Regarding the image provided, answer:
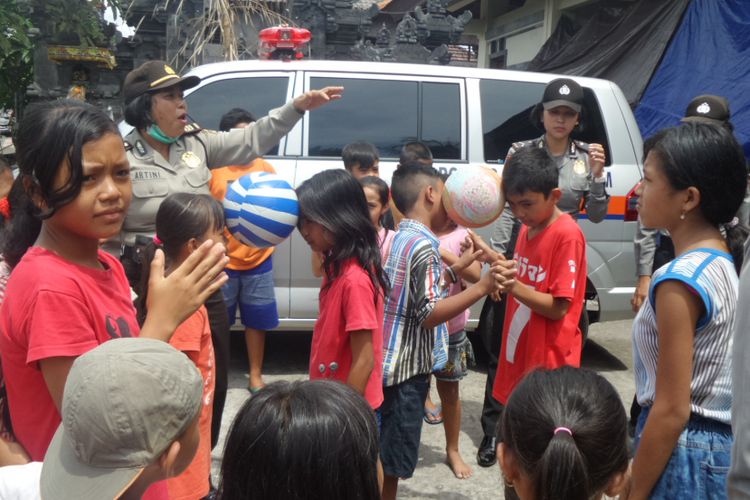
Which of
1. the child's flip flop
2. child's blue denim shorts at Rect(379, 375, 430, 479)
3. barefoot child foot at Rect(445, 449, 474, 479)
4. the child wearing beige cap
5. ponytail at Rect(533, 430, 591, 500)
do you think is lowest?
barefoot child foot at Rect(445, 449, 474, 479)

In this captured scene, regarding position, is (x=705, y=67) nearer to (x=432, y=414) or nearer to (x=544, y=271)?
A: (x=432, y=414)

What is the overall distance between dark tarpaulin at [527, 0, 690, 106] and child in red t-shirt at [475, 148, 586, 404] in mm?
5651

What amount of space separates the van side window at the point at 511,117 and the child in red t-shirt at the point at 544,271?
2053mm

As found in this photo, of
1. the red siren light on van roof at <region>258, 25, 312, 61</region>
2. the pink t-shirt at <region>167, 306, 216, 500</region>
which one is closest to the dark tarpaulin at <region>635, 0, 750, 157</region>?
the red siren light on van roof at <region>258, 25, 312, 61</region>

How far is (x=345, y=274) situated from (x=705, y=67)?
6.16 meters

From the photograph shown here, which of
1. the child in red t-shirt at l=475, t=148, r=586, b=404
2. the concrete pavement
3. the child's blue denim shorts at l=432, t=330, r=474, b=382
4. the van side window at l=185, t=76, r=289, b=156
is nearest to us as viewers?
the child in red t-shirt at l=475, t=148, r=586, b=404

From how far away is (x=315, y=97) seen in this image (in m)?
3.39

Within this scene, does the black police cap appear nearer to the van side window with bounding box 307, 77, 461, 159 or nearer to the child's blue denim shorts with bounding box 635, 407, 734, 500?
the van side window with bounding box 307, 77, 461, 159

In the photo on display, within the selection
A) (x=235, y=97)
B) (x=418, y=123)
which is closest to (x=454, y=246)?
(x=418, y=123)

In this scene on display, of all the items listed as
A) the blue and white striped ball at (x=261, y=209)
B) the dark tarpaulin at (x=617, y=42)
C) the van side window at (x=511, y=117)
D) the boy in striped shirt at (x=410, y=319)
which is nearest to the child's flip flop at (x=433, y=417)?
the boy in striped shirt at (x=410, y=319)

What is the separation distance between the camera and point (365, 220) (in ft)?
8.38

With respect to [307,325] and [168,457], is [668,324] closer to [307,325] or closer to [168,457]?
[168,457]

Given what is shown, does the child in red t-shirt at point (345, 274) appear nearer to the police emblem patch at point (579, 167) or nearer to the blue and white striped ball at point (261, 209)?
the blue and white striped ball at point (261, 209)

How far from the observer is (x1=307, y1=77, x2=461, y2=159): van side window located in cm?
485
